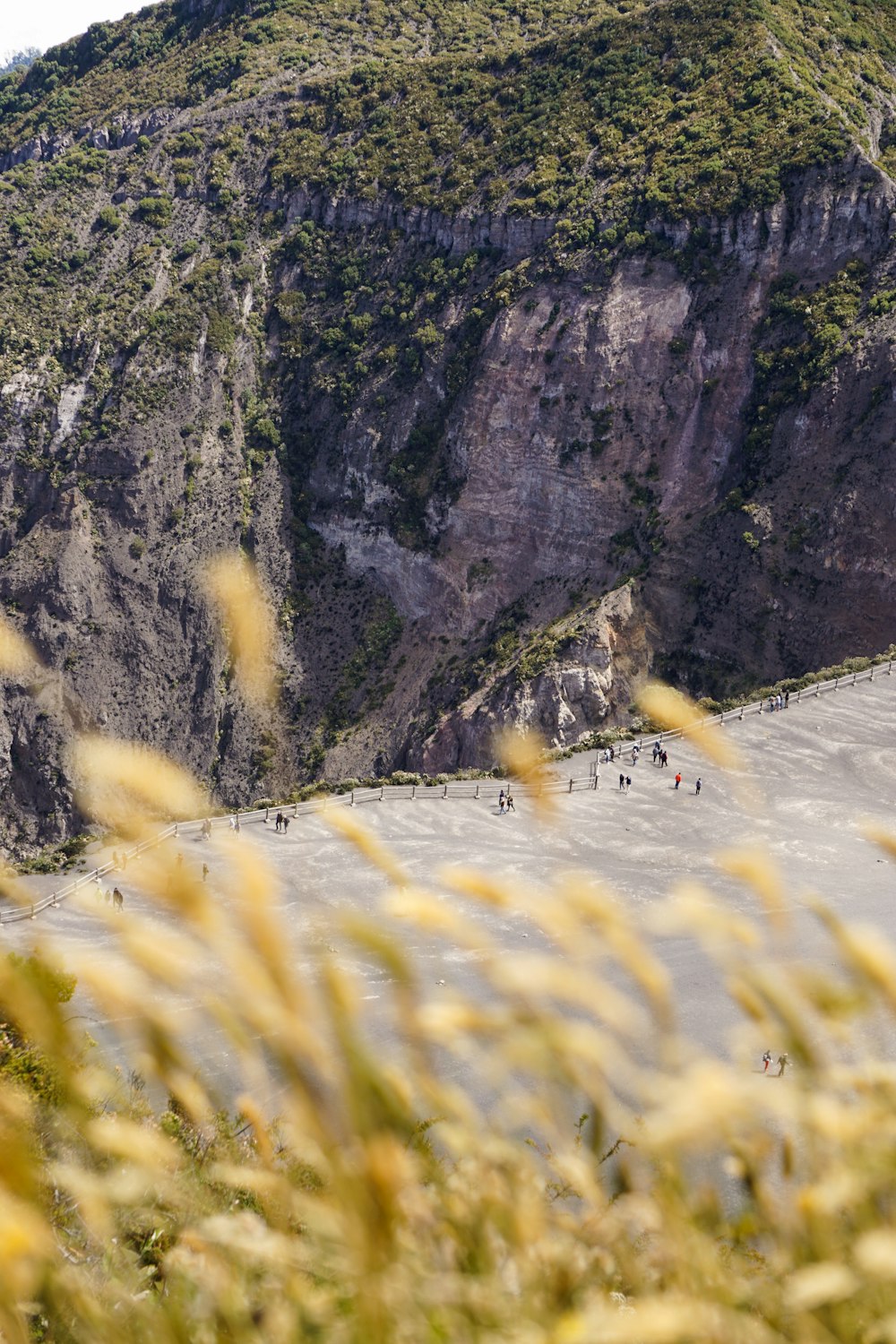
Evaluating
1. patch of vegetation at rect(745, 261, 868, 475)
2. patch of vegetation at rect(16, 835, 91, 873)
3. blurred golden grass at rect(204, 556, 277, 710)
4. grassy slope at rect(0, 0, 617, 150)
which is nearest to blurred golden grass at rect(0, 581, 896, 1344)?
patch of vegetation at rect(16, 835, 91, 873)

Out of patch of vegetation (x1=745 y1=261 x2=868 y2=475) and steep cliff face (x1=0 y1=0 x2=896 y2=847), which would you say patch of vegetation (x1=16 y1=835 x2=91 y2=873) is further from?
patch of vegetation (x1=745 y1=261 x2=868 y2=475)

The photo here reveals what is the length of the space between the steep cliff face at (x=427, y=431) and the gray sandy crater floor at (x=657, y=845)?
15.3 metres

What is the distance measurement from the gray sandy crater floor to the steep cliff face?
15.3 metres

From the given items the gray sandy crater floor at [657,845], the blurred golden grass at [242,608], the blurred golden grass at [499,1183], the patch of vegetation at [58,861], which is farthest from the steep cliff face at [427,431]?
the blurred golden grass at [499,1183]

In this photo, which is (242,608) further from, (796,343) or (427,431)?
(796,343)

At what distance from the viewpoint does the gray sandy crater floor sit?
2152 cm

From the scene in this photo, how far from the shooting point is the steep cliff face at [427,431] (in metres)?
53.0

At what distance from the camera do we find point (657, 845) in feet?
99.1

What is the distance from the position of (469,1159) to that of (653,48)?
77.3 m

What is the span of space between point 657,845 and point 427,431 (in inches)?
1623

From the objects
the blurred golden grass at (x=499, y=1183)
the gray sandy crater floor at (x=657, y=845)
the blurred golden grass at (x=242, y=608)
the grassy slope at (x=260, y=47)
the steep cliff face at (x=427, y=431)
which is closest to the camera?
the blurred golden grass at (x=499, y=1183)

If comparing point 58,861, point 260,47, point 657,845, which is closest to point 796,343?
point 657,845

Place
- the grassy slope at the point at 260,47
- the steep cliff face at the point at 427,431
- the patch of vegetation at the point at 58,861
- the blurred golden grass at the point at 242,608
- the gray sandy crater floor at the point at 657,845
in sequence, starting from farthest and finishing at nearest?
the grassy slope at the point at 260,47 → the blurred golden grass at the point at 242,608 → the steep cliff face at the point at 427,431 → the patch of vegetation at the point at 58,861 → the gray sandy crater floor at the point at 657,845

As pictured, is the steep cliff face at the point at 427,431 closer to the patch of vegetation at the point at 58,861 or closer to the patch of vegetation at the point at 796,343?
the patch of vegetation at the point at 796,343
